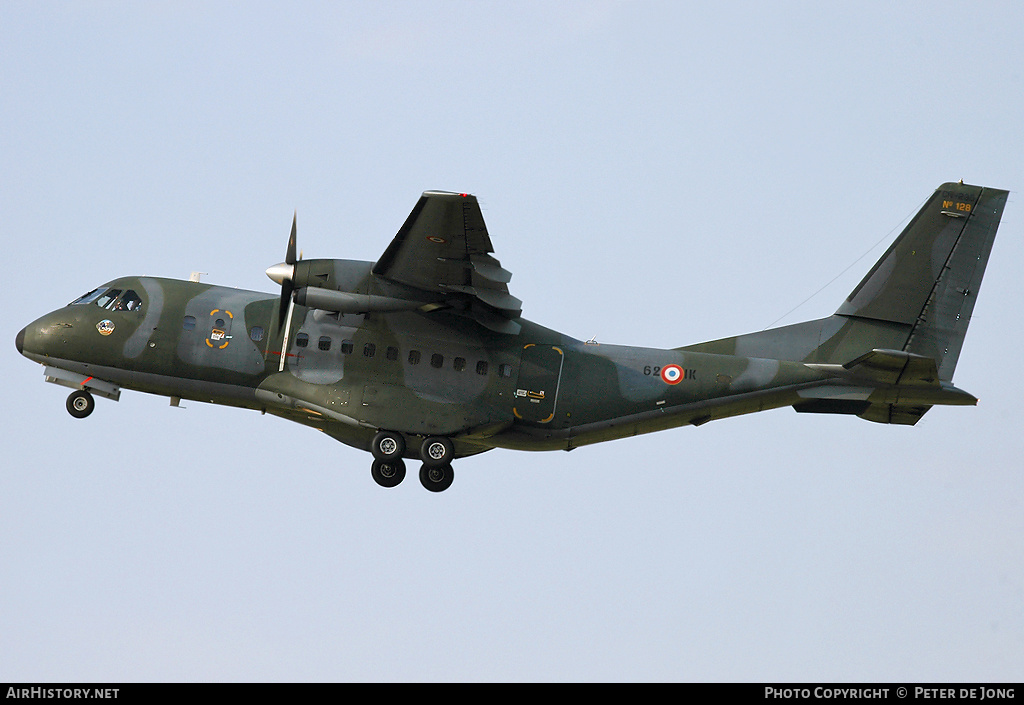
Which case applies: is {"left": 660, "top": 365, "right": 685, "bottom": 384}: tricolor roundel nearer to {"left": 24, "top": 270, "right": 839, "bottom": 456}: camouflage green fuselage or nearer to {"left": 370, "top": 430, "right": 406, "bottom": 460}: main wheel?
{"left": 24, "top": 270, "right": 839, "bottom": 456}: camouflage green fuselage

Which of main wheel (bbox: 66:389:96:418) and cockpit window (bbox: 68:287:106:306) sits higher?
cockpit window (bbox: 68:287:106:306)

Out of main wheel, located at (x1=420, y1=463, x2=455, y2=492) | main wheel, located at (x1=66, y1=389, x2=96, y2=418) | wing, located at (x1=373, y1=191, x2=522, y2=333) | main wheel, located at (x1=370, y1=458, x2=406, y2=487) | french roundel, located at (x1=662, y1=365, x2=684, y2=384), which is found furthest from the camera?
main wheel, located at (x1=66, y1=389, x2=96, y2=418)

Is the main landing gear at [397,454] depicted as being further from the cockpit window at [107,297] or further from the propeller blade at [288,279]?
the cockpit window at [107,297]

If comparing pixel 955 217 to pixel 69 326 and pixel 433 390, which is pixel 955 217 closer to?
pixel 433 390

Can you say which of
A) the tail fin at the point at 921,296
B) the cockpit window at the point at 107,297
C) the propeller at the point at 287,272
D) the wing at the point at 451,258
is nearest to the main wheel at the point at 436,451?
the wing at the point at 451,258

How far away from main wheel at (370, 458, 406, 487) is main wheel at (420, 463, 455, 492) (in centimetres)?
41

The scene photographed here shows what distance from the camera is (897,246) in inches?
920

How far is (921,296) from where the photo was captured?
75.8 ft

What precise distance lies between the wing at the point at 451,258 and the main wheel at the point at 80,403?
6820mm

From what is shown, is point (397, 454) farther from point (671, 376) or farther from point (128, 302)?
point (128, 302)

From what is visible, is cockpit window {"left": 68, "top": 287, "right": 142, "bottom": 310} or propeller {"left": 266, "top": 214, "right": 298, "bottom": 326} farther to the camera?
cockpit window {"left": 68, "top": 287, "right": 142, "bottom": 310}

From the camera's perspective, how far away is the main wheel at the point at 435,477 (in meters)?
22.6

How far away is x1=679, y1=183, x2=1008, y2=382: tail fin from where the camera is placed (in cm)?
2302

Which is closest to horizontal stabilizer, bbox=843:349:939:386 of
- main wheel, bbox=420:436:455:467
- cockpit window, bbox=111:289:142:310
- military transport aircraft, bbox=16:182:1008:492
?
military transport aircraft, bbox=16:182:1008:492
